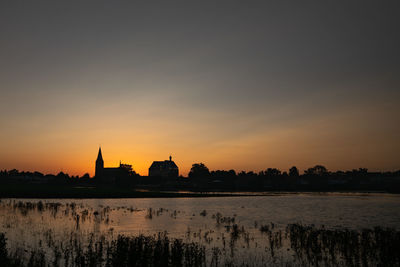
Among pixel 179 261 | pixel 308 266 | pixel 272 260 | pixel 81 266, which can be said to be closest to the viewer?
pixel 81 266

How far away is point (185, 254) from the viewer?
67.9ft

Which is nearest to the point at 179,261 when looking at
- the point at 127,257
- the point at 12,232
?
the point at 127,257

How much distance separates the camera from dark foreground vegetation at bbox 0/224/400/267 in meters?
18.9

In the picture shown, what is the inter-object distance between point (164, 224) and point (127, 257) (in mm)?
24822

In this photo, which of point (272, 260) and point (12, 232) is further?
point (12, 232)

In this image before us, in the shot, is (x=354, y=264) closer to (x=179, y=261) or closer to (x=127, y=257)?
(x=179, y=261)

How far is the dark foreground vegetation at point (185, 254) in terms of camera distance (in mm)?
18938

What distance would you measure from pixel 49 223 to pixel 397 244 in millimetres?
36170

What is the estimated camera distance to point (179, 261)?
19.2m

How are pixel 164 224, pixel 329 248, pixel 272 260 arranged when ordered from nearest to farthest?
1. pixel 272 260
2. pixel 329 248
3. pixel 164 224

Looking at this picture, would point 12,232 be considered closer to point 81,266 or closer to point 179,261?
point 81,266

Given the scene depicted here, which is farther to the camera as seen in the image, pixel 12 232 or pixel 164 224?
pixel 164 224

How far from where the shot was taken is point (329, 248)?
2711 centimetres

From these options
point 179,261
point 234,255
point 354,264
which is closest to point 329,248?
point 354,264
